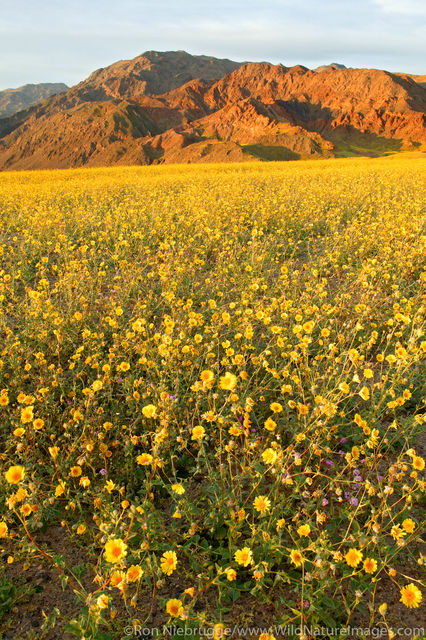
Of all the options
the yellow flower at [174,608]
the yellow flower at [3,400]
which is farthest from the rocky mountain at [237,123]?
→ the yellow flower at [174,608]

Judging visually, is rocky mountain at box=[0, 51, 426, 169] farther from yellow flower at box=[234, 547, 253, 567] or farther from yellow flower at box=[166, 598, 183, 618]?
yellow flower at box=[166, 598, 183, 618]

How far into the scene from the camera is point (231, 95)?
79312 mm

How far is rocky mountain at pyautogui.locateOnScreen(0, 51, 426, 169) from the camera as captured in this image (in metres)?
45.7

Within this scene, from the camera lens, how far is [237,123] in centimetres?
5350

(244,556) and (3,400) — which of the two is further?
Result: (3,400)

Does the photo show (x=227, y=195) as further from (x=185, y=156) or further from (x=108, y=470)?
(x=185, y=156)

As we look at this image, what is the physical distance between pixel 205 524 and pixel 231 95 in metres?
93.8

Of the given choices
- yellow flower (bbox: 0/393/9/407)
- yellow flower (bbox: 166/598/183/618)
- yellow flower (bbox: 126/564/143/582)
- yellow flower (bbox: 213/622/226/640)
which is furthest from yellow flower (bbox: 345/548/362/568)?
yellow flower (bbox: 0/393/9/407)

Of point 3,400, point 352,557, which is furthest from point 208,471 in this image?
point 3,400


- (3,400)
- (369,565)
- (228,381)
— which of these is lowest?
(369,565)

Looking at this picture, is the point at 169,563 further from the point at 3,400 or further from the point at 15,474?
the point at 3,400

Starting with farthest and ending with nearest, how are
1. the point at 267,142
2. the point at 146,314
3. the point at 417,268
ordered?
the point at 267,142
the point at 417,268
the point at 146,314

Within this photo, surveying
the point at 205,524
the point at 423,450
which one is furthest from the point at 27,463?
the point at 423,450

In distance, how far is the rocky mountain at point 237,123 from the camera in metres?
45.7
